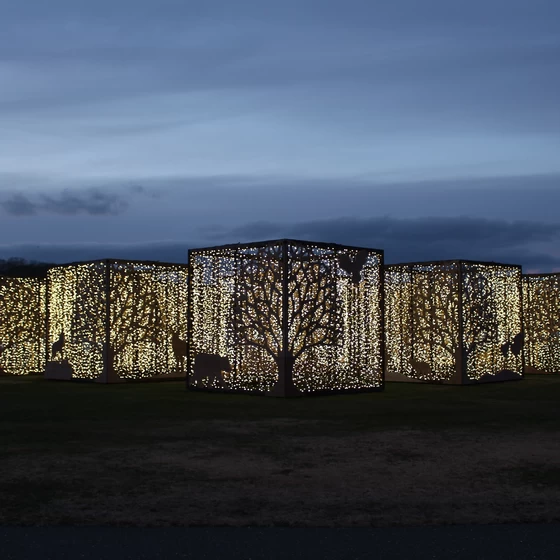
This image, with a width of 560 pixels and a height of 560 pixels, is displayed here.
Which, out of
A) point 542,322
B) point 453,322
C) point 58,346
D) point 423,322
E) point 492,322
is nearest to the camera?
point 453,322

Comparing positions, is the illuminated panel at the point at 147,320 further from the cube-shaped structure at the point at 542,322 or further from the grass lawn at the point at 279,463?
the cube-shaped structure at the point at 542,322

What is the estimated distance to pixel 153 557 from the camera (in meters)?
4.80

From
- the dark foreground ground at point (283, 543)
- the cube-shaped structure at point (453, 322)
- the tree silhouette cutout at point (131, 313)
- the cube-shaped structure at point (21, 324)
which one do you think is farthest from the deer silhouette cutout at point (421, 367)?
the dark foreground ground at point (283, 543)

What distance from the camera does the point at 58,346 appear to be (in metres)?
21.2

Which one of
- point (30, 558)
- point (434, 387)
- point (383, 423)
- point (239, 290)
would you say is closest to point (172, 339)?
point (239, 290)

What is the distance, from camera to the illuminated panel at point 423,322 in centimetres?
1991

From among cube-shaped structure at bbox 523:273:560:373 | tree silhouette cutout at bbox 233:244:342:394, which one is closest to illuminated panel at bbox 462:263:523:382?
cube-shaped structure at bbox 523:273:560:373

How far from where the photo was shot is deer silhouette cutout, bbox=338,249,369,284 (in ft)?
55.7

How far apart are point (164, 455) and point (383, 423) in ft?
12.8

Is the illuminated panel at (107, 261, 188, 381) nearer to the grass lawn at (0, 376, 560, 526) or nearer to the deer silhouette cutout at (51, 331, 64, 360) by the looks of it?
the deer silhouette cutout at (51, 331, 64, 360)

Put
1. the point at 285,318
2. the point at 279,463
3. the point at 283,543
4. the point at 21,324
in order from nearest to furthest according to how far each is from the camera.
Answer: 1. the point at 283,543
2. the point at 279,463
3. the point at 285,318
4. the point at 21,324

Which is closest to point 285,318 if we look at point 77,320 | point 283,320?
point 283,320

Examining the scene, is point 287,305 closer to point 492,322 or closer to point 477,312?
point 477,312

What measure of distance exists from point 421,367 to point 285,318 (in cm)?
601
